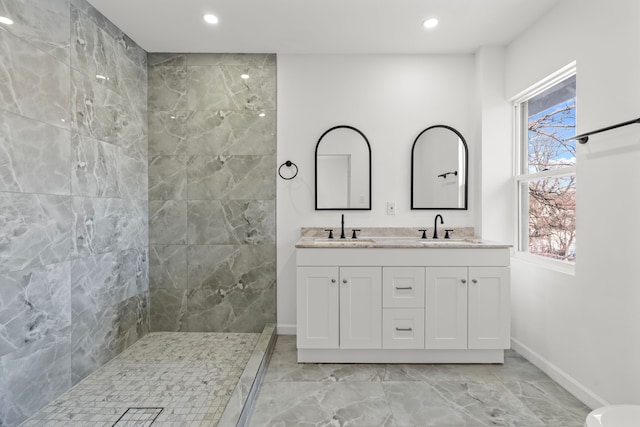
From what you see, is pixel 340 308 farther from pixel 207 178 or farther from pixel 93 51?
pixel 93 51

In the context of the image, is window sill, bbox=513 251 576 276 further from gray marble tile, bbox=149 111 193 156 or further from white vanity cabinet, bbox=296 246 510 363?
gray marble tile, bbox=149 111 193 156

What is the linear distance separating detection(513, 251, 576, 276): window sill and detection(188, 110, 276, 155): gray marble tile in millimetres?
2314

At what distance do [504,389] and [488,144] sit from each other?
72.5 inches

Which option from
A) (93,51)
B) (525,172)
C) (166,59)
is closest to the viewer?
(93,51)

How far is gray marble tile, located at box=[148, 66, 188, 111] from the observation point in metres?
2.89

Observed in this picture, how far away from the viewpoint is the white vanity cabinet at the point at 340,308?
233 cm

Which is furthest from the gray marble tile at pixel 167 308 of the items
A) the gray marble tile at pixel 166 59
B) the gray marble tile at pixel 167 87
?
the gray marble tile at pixel 166 59

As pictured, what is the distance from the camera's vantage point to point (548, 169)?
237 cm

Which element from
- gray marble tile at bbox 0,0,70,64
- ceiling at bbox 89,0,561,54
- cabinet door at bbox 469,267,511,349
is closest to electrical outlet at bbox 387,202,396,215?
cabinet door at bbox 469,267,511,349

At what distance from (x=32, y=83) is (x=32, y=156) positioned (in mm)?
388

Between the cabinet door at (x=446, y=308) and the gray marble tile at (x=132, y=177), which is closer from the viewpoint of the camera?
the cabinet door at (x=446, y=308)

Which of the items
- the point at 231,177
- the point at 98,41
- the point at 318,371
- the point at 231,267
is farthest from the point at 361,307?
the point at 98,41

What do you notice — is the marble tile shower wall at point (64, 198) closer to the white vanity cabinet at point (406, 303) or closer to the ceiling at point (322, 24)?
the ceiling at point (322, 24)

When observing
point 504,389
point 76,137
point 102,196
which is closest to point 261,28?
point 76,137
